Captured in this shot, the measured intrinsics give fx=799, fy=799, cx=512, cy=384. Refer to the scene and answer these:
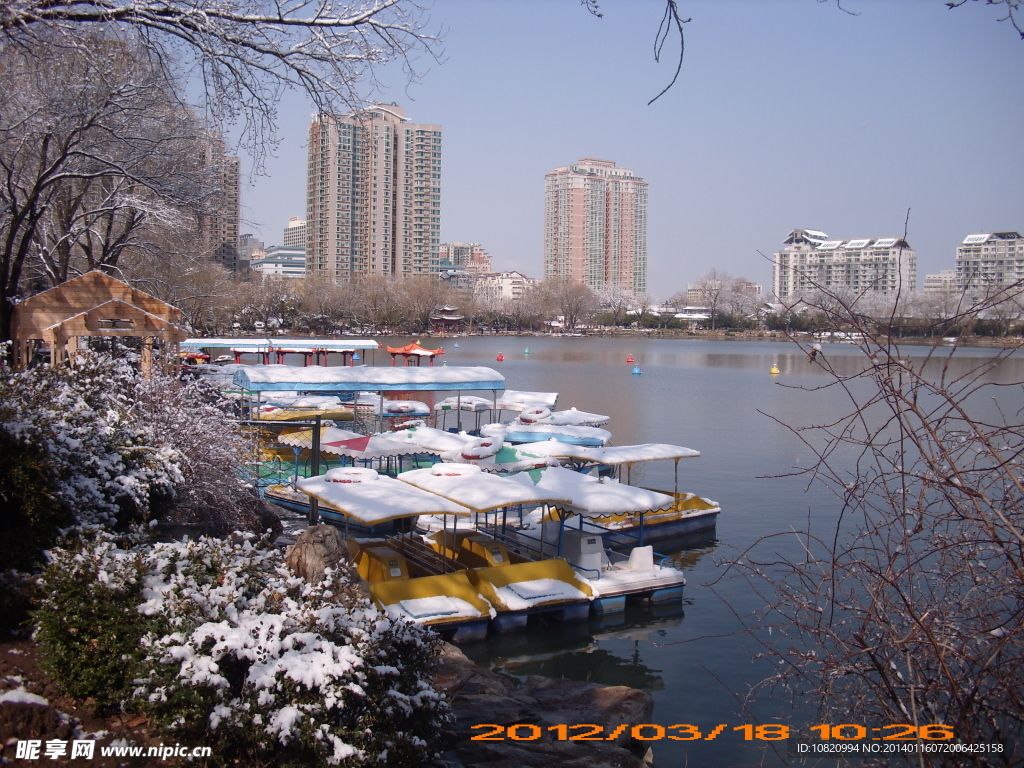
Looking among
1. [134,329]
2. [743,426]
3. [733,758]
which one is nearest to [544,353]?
[743,426]

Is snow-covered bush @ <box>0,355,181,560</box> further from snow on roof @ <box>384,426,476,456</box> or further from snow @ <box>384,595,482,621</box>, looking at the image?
snow on roof @ <box>384,426,476,456</box>

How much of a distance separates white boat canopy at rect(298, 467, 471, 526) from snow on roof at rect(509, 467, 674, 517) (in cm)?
175

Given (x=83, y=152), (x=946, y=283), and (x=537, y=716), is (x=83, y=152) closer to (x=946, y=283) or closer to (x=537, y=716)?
(x=537, y=716)

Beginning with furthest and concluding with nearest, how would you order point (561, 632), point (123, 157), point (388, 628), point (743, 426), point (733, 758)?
point (743, 426), point (123, 157), point (561, 632), point (733, 758), point (388, 628)

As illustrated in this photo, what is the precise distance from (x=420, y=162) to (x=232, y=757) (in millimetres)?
129807

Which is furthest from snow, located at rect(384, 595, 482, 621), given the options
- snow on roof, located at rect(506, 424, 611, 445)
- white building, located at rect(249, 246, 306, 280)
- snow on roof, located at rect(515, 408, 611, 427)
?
white building, located at rect(249, 246, 306, 280)

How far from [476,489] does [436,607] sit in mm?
2241

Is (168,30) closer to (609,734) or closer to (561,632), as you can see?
(609,734)

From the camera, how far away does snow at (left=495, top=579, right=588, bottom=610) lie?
38.8ft

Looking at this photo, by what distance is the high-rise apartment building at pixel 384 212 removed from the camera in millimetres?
121500

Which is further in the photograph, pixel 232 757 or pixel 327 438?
pixel 327 438

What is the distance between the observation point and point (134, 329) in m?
15.2

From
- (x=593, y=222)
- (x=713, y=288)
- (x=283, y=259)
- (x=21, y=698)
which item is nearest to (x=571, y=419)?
(x=21, y=698)

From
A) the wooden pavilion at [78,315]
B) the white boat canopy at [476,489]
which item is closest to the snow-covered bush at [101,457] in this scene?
the white boat canopy at [476,489]
